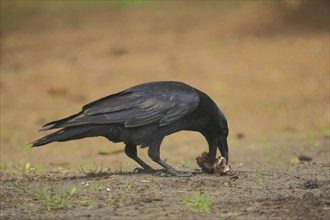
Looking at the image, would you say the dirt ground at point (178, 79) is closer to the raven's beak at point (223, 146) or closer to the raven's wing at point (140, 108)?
the raven's beak at point (223, 146)

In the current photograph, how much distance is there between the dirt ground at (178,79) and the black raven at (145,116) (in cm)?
36

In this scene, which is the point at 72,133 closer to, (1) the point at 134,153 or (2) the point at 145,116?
(2) the point at 145,116

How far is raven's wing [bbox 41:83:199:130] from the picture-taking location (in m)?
6.74

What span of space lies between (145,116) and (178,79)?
7.99 meters

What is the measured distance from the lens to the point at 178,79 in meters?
14.8

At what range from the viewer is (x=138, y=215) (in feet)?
17.6

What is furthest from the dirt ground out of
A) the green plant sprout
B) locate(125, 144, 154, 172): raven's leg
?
locate(125, 144, 154, 172): raven's leg

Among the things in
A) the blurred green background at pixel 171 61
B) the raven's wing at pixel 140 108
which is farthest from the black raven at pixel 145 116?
the blurred green background at pixel 171 61

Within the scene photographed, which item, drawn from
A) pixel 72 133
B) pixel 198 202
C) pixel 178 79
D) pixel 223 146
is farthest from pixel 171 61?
pixel 198 202

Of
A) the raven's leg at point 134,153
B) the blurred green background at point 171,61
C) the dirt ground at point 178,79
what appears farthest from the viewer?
the blurred green background at point 171,61

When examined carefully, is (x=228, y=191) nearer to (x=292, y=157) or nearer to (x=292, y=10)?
(x=292, y=157)

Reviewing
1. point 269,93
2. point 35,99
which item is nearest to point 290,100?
point 269,93

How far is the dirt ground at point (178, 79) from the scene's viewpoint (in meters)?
5.87

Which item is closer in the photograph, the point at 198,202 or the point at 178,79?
the point at 198,202
